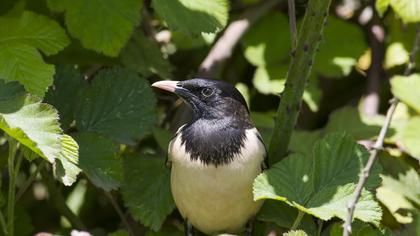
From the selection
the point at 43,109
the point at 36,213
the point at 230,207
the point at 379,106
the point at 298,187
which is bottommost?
the point at 36,213

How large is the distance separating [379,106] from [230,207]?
1.77 meters

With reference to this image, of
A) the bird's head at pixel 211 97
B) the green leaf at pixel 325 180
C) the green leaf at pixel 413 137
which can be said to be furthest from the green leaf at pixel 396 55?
the green leaf at pixel 413 137

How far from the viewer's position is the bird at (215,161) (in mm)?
3227

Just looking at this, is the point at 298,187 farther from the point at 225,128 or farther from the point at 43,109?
the point at 43,109

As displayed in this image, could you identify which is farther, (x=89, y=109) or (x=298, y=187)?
(x=89, y=109)

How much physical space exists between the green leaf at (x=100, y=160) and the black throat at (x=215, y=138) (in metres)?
0.27

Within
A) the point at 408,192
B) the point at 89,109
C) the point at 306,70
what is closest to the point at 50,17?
the point at 89,109

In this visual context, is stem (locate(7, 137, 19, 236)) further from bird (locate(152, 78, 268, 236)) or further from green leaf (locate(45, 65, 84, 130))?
bird (locate(152, 78, 268, 236))

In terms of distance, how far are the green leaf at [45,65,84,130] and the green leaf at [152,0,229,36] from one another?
50 centimetres

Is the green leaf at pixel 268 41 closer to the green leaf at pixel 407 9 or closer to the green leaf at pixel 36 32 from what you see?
the green leaf at pixel 407 9

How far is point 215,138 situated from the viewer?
3330 millimetres

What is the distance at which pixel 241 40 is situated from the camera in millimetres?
4348

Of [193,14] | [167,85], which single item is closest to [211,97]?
[167,85]

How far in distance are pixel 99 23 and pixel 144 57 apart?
533mm
